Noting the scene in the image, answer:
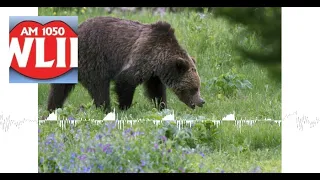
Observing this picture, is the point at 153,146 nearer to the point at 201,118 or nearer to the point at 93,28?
the point at 201,118

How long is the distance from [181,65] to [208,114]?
0.85 metres

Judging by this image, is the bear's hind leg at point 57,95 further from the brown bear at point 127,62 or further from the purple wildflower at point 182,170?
the purple wildflower at point 182,170

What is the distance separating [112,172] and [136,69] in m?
3.15

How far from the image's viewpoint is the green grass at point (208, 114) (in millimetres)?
6430

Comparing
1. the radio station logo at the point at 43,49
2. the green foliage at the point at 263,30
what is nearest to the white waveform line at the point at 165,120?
the radio station logo at the point at 43,49

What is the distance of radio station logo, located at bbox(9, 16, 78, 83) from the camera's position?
712cm

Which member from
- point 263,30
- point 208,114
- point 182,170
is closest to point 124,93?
point 208,114

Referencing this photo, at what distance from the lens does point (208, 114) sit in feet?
30.3

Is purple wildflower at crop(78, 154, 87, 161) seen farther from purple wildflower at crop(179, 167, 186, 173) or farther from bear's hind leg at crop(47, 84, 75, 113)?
bear's hind leg at crop(47, 84, 75, 113)

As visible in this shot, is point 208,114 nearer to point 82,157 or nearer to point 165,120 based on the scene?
point 165,120

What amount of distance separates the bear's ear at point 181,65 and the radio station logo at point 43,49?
2089 millimetres

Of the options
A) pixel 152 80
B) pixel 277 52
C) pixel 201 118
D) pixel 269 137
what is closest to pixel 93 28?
pixel 152 80

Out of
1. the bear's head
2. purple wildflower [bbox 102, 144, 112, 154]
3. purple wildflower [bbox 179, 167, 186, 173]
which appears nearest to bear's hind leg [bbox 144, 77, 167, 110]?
the bear's head

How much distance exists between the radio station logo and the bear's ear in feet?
6.86
